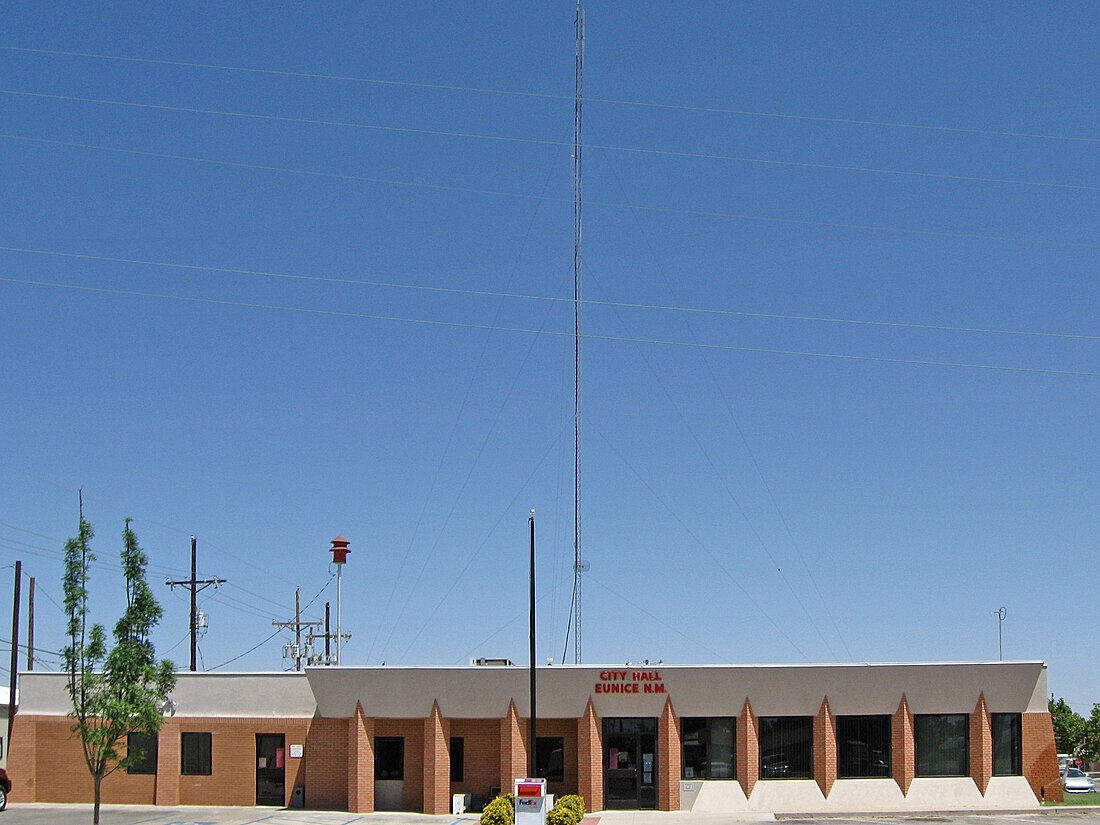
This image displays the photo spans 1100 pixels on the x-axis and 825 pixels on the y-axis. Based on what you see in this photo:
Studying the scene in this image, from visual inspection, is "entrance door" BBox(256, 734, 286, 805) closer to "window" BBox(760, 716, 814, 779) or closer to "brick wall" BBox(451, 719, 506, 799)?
"brick wall" BBox(451, 719, 506, 799)

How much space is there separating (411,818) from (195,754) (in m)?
7.79

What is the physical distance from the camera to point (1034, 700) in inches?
1565

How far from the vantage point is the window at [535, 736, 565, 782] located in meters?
40.5

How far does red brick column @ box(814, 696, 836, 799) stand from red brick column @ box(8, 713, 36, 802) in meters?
25.1

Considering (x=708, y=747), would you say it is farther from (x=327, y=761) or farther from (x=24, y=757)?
(x=24, y=757)

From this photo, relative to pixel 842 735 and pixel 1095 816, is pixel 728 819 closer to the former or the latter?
pixel 842 735

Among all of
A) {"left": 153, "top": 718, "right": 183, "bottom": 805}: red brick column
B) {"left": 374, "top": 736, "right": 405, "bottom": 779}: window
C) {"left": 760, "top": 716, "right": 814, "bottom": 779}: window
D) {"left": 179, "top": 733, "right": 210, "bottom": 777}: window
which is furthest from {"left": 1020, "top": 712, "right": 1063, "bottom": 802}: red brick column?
{"left": 153, "top": 718, "right": 183, "bottom": 805}: red brick column

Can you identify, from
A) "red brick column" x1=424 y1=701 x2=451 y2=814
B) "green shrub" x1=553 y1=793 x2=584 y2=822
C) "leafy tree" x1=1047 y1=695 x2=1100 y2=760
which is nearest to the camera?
"green shrub" x1=553 y1=793 x2=584 y2=822

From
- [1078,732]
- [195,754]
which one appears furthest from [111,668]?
[1078,732]

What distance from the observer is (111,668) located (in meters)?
32.5

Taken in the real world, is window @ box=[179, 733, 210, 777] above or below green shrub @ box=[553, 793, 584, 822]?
above

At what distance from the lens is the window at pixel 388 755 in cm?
4044

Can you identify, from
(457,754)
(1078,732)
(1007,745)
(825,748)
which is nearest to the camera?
(825,748)

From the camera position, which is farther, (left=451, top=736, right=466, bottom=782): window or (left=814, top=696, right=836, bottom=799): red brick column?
(left=451, top=736, right=466, bottom=782): window
